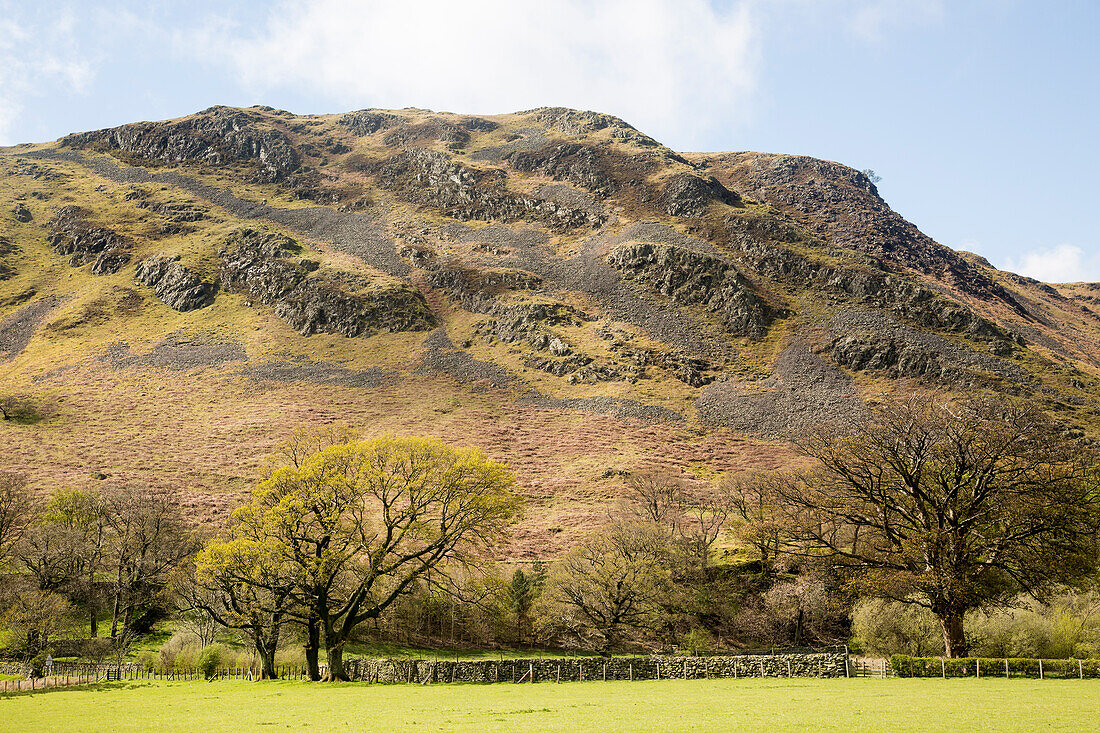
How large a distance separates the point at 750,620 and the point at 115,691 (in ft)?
152

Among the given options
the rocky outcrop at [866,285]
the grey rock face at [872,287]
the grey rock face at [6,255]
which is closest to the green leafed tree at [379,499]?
the rocky outcrop at [866,285]

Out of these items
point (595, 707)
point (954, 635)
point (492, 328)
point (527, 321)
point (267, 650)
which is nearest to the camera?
point (595, 707)

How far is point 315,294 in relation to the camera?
141 m

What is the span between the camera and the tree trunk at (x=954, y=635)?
1374 inches

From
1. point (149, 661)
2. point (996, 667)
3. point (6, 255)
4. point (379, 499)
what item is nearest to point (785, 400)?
point (996, 667)

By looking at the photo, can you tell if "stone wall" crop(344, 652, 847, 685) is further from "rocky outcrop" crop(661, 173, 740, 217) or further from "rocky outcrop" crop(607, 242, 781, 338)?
"rocky outcrop" crop(661, 173, 740, 217)

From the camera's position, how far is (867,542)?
178 ft

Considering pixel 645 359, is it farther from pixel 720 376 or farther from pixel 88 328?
pixel 88 328

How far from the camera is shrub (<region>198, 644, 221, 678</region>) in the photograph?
4422 cm

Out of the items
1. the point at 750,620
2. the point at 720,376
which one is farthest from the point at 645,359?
the point at 750,620

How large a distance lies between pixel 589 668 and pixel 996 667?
20954mm

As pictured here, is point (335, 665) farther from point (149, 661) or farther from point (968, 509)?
point (968, 509)

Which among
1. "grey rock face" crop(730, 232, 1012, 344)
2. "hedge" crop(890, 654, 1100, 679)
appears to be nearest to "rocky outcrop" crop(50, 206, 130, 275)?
"grey rock face" crop(730, 232, 1012, 344)

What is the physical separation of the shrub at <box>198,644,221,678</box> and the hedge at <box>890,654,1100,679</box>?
42.6 meters
